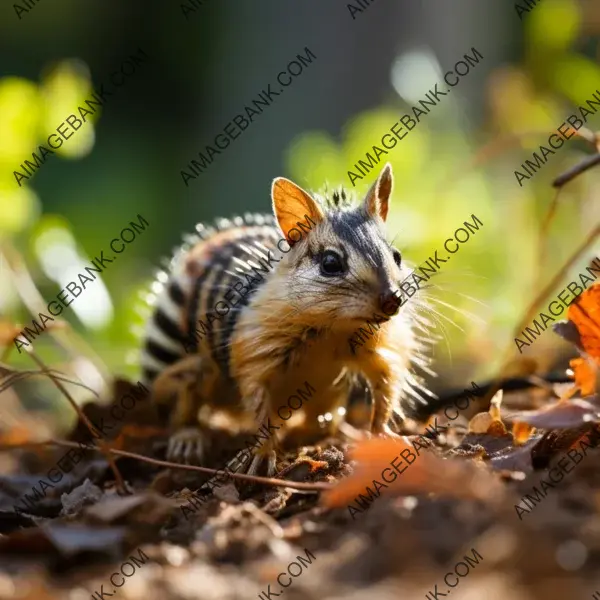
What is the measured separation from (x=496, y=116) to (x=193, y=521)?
4.56 meters

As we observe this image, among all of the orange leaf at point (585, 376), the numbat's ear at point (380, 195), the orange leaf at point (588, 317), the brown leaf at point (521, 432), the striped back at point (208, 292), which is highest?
the orange leaf at point (588, 317)

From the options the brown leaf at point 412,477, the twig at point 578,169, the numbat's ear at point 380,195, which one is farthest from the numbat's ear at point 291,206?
the brown leaf at point 412,477

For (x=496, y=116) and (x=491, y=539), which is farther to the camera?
(x=496, y=116)

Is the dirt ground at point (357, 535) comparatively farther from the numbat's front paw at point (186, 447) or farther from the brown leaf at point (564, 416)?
the numbat's front paw at point (186, 447)

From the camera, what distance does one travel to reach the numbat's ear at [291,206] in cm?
307

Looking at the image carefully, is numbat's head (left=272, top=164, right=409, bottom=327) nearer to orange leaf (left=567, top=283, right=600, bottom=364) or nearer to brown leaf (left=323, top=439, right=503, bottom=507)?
orange leaf (left=567, top=283, right=600, bottom=364)

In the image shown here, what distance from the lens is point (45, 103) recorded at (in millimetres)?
4539

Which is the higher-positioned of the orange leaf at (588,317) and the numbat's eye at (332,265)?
the orange leaf at (588,317)

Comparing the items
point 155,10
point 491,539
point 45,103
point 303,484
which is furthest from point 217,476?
point 155,10

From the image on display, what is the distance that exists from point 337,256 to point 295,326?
0.30 metres

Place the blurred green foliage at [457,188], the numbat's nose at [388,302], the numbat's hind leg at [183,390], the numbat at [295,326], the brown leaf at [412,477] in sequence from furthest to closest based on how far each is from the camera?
the blurred green foliage at [457,188] → the numbat's hind leg at [183,390] → the numbat at [295,326] → the numbat's nose at [388,302] → the brown leaf at [412,477]

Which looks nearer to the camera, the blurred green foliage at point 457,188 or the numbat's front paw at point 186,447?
the numbat's front paw at point 186,447

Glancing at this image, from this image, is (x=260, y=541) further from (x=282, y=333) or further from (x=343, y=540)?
(x=282, y=333)

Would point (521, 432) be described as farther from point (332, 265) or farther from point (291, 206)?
point (291, 206)
